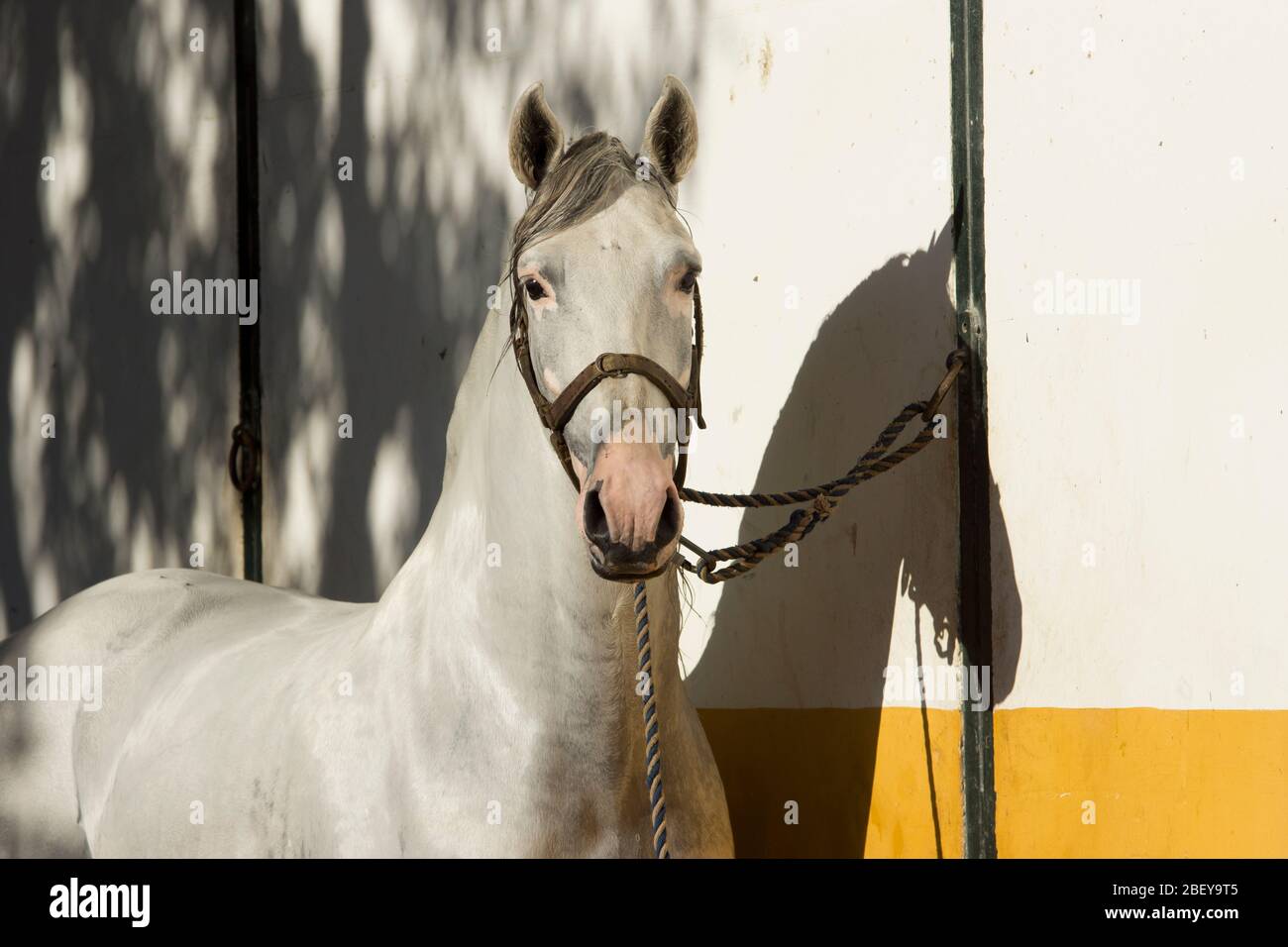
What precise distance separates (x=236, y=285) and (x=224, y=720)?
8.13ft

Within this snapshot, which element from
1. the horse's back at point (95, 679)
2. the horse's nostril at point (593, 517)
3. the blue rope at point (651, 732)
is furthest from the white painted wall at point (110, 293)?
the horse's nostril at point (593, 517)

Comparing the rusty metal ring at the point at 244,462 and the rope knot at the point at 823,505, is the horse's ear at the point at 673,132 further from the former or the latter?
the rusty metal ring at the point at 244,462

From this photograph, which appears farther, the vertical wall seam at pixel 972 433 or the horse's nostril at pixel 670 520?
the vertical wall seam at pixel 972 433

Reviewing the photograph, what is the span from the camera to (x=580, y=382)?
2.48m

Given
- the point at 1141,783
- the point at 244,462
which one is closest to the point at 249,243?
the point at 244,462

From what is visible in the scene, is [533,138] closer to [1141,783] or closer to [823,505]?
[823,505]

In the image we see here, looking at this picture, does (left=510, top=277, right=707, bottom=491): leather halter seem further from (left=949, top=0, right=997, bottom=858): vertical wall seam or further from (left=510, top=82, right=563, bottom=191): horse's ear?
(left=949, top=0, right=997, bottom=858): vertical wall seam

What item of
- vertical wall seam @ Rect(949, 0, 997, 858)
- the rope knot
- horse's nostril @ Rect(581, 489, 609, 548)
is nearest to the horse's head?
horse's nostril @ Rect(581, 489, 609, 548)

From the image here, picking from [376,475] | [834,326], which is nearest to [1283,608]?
[834,326]

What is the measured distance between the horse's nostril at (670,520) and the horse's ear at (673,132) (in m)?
0.82

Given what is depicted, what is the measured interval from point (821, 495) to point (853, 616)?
0.49 metres

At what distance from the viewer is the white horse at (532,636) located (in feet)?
8.28

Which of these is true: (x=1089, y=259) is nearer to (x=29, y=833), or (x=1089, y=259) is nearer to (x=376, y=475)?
(x=376, y=475)

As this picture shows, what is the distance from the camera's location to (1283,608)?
10.1ft
